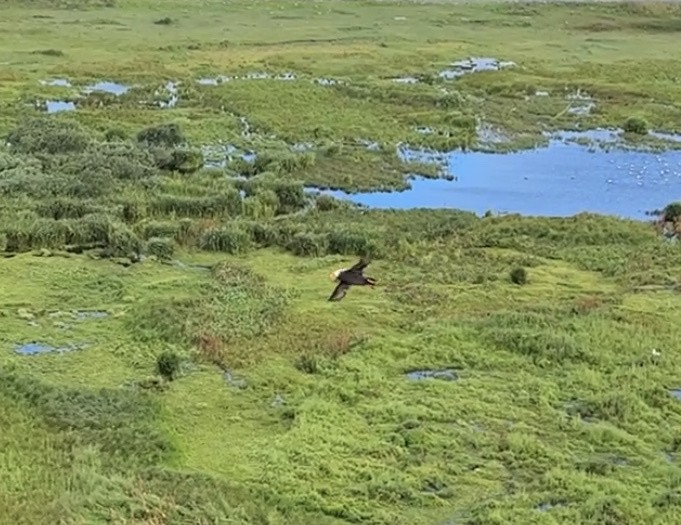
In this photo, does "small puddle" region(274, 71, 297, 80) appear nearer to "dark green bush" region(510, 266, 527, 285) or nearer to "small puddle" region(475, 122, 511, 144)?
"small puddle" region(475, 122, 511, 144)

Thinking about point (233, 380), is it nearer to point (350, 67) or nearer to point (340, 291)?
point (340, 291)

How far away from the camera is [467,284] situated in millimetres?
24391

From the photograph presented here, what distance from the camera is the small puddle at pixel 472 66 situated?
52.3 metres

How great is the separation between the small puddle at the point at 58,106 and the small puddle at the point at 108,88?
2.32 m

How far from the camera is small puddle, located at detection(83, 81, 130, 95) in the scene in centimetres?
4516

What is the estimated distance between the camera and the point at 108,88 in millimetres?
46312

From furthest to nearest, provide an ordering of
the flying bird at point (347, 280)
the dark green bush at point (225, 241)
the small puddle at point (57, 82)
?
the small puddle at point (57, 82) → the dark green bush at point (225, 241) → the flying bird at point (347, 280)

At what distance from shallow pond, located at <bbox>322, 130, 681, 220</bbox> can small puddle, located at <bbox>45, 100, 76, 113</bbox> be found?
14.0 meters

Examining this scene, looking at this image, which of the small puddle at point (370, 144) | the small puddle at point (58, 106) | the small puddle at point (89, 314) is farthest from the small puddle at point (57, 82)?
the small puddle at point (89, 314)

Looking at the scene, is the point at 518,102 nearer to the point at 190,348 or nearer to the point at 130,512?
the point at 190,348

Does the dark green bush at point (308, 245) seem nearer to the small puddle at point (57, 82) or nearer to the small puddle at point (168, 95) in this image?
the small puddle at point (168, 95)

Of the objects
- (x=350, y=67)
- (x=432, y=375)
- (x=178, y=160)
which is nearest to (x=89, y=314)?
(x=432, y=375)

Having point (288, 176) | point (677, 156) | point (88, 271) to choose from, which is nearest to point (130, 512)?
point (88, 271)

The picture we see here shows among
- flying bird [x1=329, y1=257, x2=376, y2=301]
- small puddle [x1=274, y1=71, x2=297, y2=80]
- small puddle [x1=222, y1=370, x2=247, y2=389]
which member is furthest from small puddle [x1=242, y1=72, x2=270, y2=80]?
small puddle [x1=222, y1=370, x2=247, y2=389]
